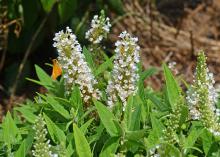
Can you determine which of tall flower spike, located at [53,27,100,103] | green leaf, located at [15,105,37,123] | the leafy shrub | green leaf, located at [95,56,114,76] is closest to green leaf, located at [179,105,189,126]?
the leafy shrub

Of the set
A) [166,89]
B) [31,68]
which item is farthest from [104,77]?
[31,68]

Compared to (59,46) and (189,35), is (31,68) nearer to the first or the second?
(189,35)

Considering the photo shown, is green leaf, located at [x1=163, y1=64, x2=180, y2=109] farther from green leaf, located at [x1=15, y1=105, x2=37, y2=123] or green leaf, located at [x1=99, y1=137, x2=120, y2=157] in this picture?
green leaf, located at [x1=15, y1=105, x2=37, y2=123]

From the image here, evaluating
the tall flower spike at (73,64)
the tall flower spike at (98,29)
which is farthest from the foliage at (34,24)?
the tall flower spike at (73,64)

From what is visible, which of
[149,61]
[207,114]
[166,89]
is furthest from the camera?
[149,61]

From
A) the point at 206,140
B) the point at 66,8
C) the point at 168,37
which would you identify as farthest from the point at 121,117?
the point at 168,37
